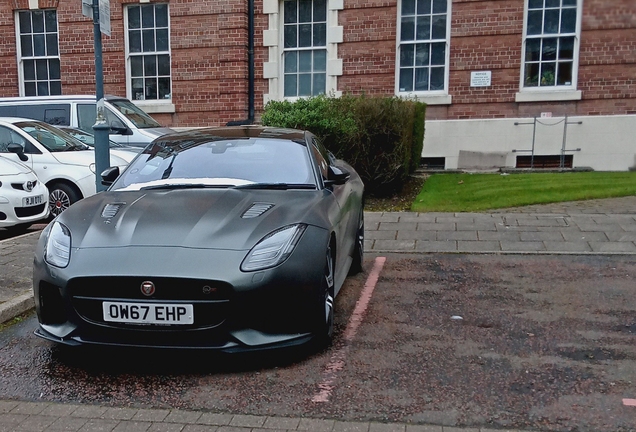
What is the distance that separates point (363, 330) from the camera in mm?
4867

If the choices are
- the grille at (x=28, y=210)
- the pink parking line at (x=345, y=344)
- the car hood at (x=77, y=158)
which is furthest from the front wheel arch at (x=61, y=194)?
the pink parking line at (x=345, y=344)

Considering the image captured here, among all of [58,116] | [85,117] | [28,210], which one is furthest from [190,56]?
[28,210]

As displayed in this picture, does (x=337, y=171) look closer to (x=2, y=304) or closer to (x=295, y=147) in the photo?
(x=295, y=147)

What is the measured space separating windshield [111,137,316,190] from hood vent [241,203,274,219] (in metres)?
0.55

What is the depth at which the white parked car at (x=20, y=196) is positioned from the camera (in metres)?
8.78

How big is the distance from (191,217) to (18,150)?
684 cm

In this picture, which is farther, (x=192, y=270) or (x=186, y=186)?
(x=186, y=186)

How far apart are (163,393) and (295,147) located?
2.53 meters

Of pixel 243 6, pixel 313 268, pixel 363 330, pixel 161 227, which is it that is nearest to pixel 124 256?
pixel 161 227

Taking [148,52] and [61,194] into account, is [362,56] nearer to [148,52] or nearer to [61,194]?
[148,52]

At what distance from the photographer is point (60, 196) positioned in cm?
1009

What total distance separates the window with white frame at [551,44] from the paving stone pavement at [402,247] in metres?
5.47

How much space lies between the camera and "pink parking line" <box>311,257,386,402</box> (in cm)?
381

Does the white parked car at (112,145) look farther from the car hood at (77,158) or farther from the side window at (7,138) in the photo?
the side window at (7,138)
